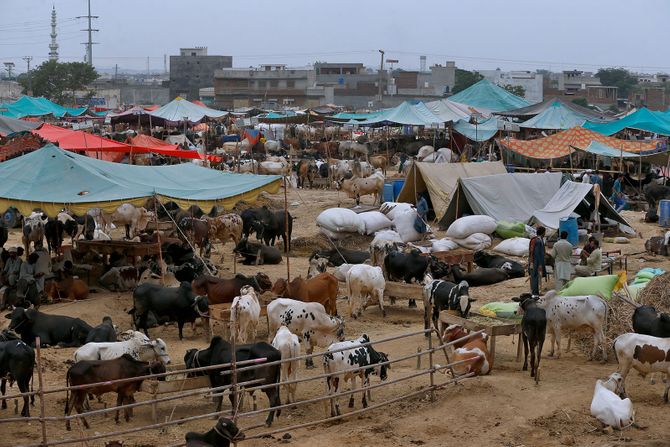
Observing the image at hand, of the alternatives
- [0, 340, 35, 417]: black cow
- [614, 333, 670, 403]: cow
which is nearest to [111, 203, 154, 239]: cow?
[0, 340, 35, 417]: black cow

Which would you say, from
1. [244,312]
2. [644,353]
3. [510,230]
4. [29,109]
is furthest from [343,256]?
[29,109]

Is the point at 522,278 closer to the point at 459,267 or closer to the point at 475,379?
the point at 459,267

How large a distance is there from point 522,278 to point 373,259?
273 cm

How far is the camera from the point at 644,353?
1130cm

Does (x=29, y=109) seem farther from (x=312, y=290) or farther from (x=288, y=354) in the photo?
(x=288, y=354)

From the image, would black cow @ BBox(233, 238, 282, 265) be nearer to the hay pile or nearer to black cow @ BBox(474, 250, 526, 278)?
black cow @ BBox(474, 250, 526, 278)

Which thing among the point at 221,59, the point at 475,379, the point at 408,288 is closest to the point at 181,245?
the point at 408,288

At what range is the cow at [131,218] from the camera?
20.7 metres

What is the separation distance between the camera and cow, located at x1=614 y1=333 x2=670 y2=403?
11.2 meters

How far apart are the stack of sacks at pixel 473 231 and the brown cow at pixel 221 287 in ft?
23.2

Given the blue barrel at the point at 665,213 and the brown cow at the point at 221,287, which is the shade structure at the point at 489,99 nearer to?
the blue barrel at the point at 665,213

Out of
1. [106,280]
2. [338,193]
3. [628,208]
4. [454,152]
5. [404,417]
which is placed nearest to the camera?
[404,417]

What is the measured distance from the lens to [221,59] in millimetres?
105688

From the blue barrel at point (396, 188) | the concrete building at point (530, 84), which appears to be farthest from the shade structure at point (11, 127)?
the concrete building at point (530, 84)
